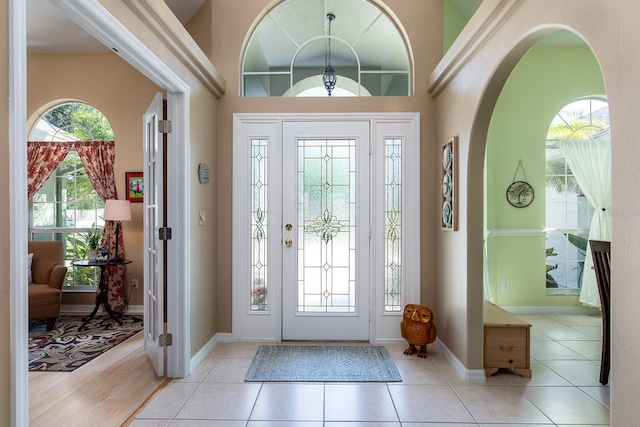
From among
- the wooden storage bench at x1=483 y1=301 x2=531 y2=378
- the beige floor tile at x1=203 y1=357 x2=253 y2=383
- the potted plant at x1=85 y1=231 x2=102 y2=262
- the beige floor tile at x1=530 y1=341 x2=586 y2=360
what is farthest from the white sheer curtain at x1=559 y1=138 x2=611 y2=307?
the potted plant at x1=85 y1=231 x2=102 y2=262

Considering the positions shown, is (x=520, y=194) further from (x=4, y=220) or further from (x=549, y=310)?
(x=4, y=220)

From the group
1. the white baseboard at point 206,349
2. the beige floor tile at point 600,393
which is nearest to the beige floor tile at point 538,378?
the beige floor tile at point 600,393

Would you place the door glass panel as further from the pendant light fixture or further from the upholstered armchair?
the upholstered armchair

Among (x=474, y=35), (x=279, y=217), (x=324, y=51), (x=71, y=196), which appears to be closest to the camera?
(x=474, y=35)

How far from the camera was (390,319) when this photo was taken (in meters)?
3.45

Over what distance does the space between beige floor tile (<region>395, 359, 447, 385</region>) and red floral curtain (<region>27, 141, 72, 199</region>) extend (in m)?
4.48

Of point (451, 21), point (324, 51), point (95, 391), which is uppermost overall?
point (451, 21)

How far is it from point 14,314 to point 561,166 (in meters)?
5.20

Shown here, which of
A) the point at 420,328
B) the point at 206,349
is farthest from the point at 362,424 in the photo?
the point at 206,349

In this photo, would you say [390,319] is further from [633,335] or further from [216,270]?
[633,335]

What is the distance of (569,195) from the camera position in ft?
14.8

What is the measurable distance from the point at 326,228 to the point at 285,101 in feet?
4.12

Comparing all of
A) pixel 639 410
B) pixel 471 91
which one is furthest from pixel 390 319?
pixel 639 410

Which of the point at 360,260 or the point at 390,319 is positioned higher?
the point at 360,260
